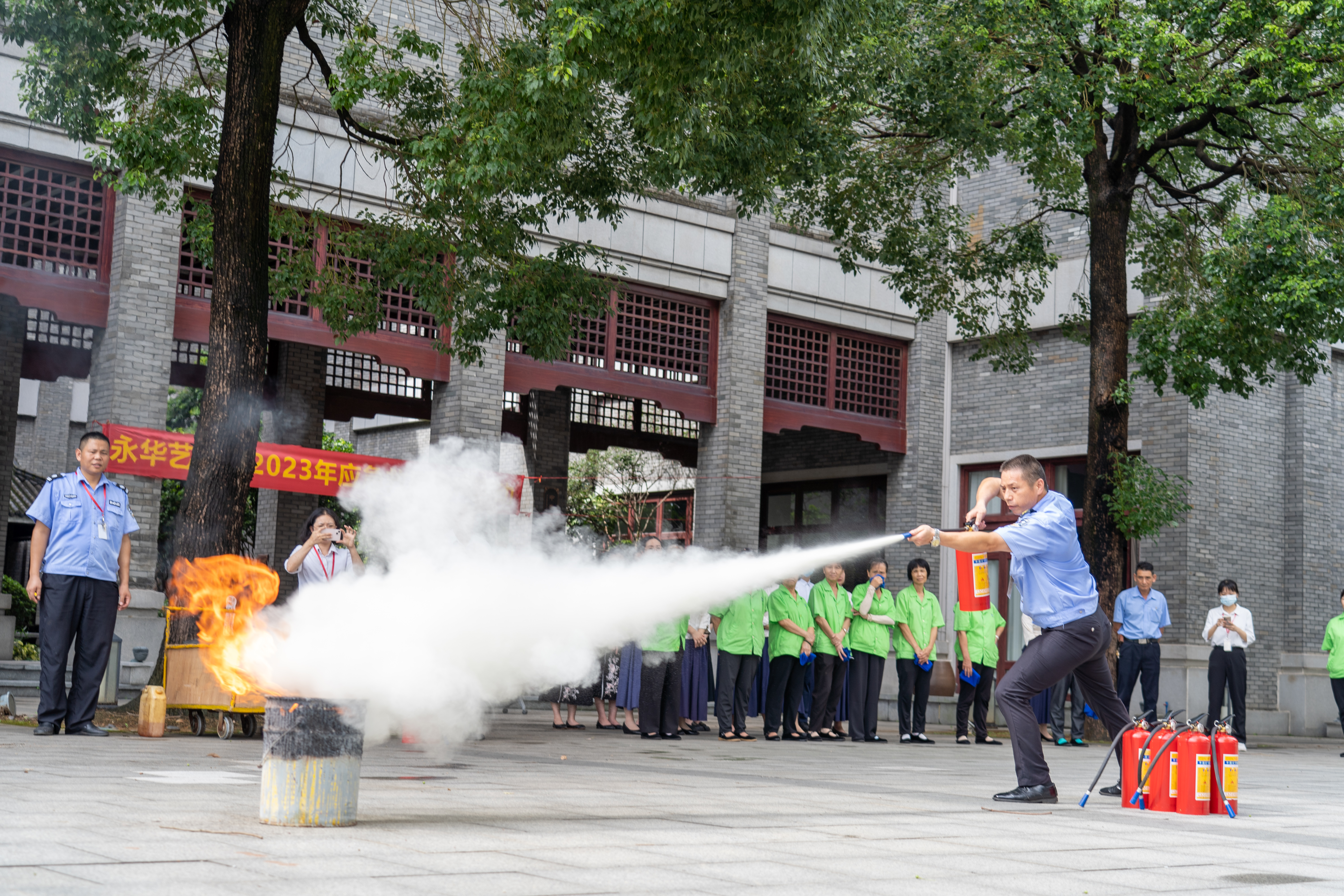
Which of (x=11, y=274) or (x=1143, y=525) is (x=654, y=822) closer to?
(x=1143, y=525)

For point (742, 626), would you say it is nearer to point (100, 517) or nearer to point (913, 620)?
point (913, 620)

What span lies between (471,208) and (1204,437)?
1405 cm

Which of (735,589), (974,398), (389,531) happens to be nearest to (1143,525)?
(974,398)

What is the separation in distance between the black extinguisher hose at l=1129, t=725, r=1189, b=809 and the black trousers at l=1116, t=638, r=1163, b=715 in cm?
952

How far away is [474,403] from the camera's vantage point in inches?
790

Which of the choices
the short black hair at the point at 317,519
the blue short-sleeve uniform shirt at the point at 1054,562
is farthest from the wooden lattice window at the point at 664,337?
the blue short-sleeve uniform shirt at the point at 1054,562

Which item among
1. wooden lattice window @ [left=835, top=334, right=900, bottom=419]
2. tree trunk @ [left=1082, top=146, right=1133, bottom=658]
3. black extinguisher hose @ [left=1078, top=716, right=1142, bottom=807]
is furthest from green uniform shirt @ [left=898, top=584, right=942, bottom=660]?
wooden lattice window @ [left=835, top=334, right=900, bottom=419]

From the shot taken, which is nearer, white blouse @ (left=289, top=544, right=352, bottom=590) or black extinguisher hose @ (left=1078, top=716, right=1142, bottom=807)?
black extinguisher hose @ (left=1078, top=716, right=1142, bottom=807)

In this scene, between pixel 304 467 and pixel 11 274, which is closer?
pixel 11 274

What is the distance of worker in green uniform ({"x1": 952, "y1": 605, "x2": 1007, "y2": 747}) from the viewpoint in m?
16.5

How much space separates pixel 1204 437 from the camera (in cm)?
Result: 2228

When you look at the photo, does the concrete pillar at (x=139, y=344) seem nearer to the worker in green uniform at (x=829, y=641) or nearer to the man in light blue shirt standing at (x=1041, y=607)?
the worker in green uniform at (x=829, y=641)

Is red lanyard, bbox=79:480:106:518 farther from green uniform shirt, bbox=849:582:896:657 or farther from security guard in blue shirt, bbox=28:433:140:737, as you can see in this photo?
green uniform shirt, bbox=849:582:896:657

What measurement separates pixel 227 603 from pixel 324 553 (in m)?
1.33
